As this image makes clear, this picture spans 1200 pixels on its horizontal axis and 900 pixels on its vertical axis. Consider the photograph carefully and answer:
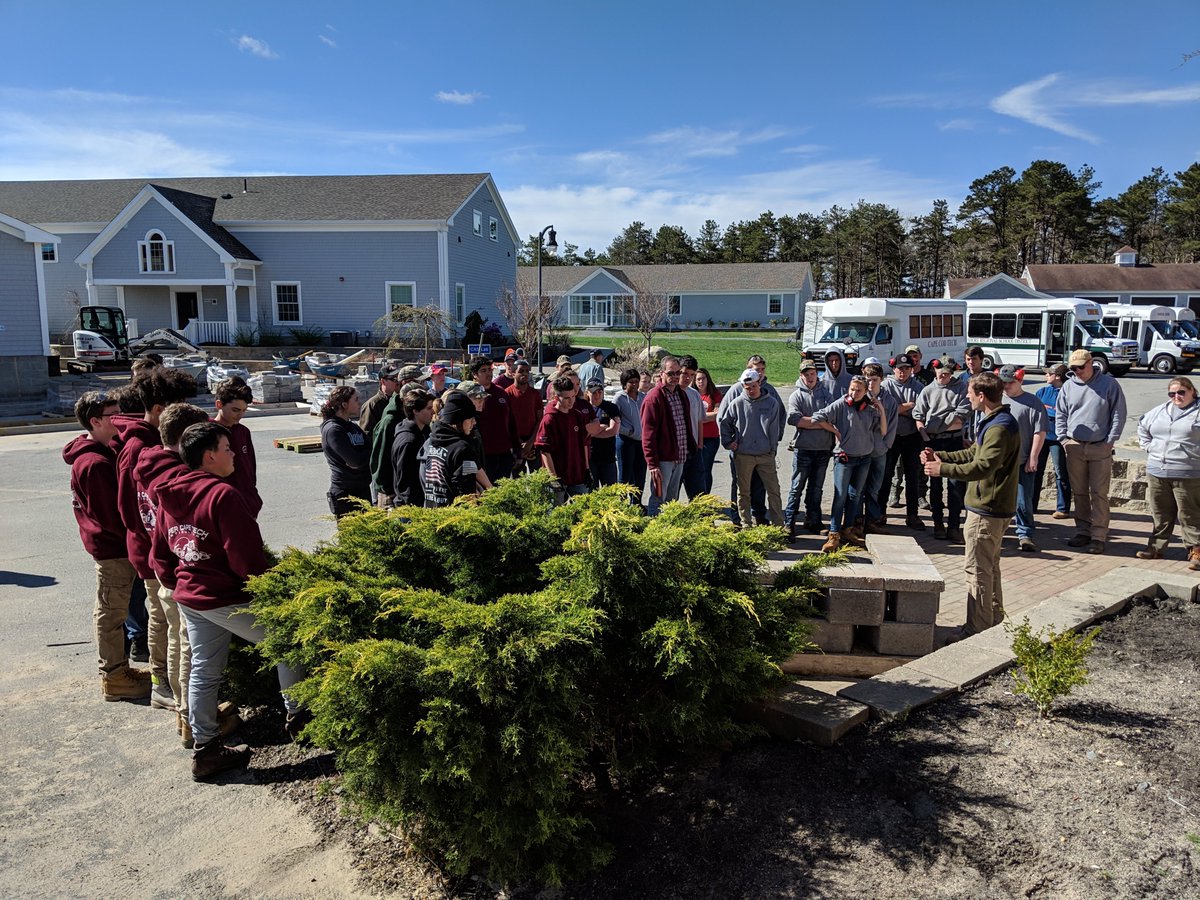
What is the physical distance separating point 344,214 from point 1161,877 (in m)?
35.5

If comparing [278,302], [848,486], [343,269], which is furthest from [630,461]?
[278,302]

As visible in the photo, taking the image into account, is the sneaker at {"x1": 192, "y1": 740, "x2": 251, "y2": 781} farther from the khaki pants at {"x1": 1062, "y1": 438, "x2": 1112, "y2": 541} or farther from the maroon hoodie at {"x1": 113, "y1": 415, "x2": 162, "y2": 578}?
the khaki pants at {"x1": 1062, "y1": 438, "x2": 1112, "y2": 541}

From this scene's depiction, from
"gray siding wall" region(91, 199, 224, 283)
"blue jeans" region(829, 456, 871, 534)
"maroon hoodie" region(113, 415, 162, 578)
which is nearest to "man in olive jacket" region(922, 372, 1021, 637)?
"blue jeans" region(829, 456, 871, 534)

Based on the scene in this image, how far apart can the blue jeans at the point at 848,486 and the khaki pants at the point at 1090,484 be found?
6.75 ft

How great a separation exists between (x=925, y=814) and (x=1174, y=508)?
5885mm

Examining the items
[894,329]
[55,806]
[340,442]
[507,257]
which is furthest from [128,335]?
[55,806]

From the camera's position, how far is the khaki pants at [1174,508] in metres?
7.27

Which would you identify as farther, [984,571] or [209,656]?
[984,571]

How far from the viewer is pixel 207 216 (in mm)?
34750

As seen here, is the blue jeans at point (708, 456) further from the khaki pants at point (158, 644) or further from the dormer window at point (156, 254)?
the dormer window at point (156, 254)

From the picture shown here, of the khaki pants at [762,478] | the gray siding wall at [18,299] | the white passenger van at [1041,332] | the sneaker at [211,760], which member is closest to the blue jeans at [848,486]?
the khaki pants at [762,478]

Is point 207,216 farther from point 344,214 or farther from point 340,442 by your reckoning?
point 340,442

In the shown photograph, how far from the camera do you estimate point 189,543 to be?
398cm

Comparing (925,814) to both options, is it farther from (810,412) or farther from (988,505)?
(810,412)
